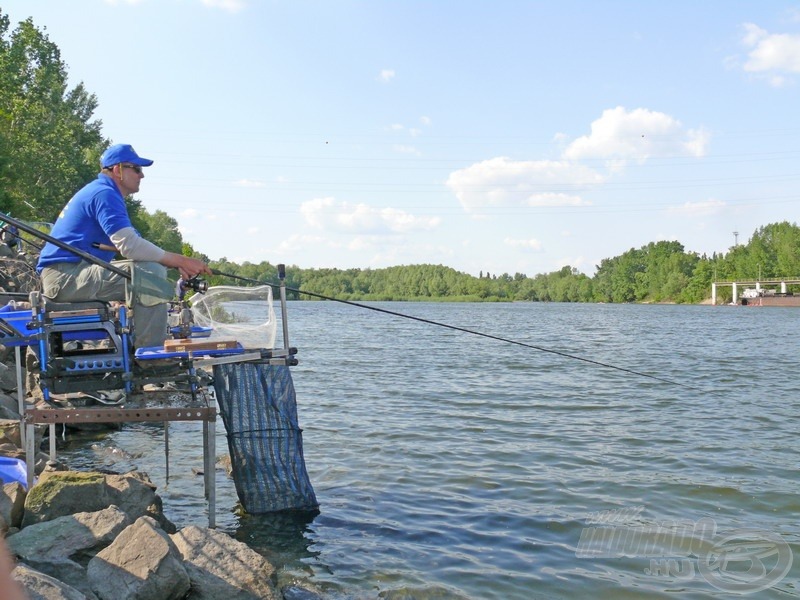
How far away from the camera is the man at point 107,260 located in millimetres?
6695

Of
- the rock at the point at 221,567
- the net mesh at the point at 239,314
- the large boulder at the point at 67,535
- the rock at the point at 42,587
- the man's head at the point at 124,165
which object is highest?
the man's head at the point at 124,165

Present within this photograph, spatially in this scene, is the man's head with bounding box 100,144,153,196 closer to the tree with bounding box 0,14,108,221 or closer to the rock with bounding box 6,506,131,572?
the rock with bounding box 6,506,131,572

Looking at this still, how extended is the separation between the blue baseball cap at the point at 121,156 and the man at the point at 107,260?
17 cm

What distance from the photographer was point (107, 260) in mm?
7051

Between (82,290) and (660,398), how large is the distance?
1582 centimetres

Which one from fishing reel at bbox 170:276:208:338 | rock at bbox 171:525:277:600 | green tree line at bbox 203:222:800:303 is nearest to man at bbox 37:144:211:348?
fishing reel at bbox 170:276:208:338

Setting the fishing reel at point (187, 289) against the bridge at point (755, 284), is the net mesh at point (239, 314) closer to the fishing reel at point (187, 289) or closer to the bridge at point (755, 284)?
the fishing reel at point (187, 289)

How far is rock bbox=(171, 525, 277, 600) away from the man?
1726 millimetres

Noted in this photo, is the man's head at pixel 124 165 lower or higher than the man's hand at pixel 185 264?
higher

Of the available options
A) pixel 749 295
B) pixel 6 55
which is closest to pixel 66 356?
pixel 6 55

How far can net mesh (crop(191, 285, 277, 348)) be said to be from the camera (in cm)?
803

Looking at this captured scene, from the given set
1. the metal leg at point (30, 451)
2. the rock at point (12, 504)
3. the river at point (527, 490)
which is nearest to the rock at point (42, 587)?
the rock at point (12, 504)

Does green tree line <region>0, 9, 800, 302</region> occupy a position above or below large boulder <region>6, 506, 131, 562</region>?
above

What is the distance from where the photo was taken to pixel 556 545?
8.46 metres
